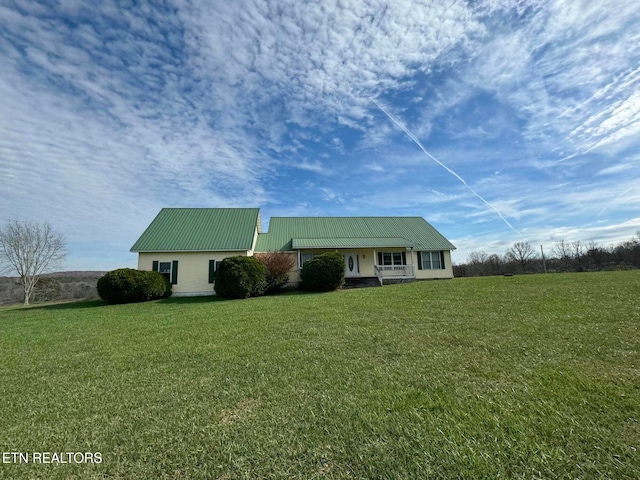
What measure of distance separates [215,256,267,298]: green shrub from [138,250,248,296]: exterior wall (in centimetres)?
263

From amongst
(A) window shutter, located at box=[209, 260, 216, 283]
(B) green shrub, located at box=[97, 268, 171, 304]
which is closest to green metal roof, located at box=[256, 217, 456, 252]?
(A) window shutter, located at box=[209, 260, 216, 283]

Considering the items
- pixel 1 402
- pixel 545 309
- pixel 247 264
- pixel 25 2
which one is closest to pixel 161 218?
pixel 247 264

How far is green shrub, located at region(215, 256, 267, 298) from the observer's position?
16.3m

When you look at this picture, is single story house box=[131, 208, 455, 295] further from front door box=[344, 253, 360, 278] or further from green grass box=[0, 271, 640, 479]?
green grass box=[0, 271, 640, 479]

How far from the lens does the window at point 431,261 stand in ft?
77.3

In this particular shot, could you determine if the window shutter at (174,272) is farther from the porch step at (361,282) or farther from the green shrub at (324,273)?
the porch step at (361,282)

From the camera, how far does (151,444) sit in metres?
3.09

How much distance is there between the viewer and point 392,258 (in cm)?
2375

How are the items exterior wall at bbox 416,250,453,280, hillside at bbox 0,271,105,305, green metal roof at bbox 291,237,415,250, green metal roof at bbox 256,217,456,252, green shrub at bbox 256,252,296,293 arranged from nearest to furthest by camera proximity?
green shrub at bbox 256,252,296,293 < green metal roof at bbox 291,237,415,250 < green metal roof at bbox 256,217,456,252 < exterior wall at bbox 416,250,453,280 < hillside at bbox 0,271,105,305

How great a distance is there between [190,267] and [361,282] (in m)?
11.7

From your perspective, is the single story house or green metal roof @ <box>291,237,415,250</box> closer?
the single story house

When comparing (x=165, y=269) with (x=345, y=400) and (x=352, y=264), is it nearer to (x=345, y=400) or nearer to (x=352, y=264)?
(x=352, y=264)

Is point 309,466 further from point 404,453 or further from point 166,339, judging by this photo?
point 166,339

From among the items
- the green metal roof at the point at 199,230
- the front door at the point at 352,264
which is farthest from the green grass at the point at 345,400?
the front door at the point at 352,264
